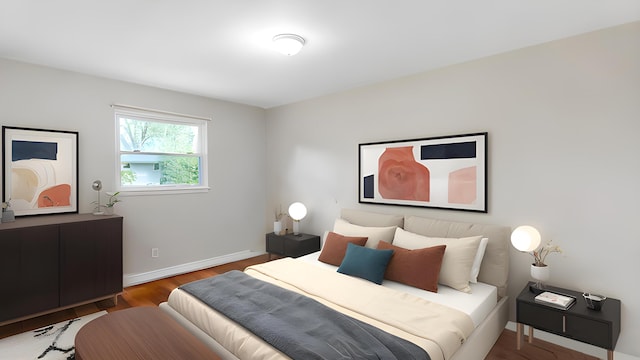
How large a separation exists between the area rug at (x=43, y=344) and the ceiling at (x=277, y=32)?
2425 mm

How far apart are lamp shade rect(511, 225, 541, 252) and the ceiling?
1511 mm

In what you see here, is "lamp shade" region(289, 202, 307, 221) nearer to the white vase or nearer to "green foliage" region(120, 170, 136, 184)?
"green foliage" region(120, 170, 136, 184)

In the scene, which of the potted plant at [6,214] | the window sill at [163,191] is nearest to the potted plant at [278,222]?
the window sill at [163,191]

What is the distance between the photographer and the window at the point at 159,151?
379 centimetres

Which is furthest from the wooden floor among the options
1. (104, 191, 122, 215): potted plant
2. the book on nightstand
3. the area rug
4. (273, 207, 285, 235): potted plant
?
(104, 191, 122, 215): potted plant

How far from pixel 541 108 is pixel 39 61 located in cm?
457

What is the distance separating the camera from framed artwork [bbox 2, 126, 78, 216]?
3.01 meters

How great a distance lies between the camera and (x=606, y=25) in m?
2.30

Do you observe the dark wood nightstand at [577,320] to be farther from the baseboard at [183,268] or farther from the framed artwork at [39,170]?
the framed artwork at [39,170]

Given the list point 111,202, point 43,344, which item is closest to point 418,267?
point 43,344

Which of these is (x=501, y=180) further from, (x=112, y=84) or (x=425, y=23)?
(x=112, y=84)

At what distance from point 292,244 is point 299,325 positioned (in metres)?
2.31

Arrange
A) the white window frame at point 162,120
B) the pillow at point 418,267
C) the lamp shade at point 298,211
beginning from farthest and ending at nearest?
the lamp shade at point 298,211 → the white window frame at point 162,120 → the pillow at point 418,267

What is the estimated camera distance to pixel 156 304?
10.7 ft
